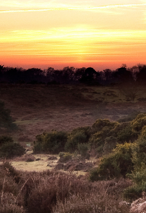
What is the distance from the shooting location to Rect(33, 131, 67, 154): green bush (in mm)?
20188

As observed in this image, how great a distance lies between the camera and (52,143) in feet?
67.5

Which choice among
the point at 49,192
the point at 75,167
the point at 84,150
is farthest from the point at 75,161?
the point at 49,192

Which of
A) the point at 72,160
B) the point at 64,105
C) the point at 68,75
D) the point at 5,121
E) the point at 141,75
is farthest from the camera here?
the point at 68,75

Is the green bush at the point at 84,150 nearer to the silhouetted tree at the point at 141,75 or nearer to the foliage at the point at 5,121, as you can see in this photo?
the foliage at the point at 5,121

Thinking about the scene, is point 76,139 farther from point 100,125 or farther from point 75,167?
point 75,167

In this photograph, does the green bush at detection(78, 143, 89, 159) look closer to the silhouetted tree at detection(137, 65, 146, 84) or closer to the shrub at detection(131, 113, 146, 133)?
the shrub at detection(131, 113, 146, 133)

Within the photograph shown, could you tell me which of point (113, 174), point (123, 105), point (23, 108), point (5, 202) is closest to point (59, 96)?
point (23, 108)

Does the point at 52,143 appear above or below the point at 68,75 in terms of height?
below

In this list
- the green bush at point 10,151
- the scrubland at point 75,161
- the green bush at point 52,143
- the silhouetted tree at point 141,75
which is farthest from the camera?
the silhouetted tree at point 141,75

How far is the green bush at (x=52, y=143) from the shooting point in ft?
66.2

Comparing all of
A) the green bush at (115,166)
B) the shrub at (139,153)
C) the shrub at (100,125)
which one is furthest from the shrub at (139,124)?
the shrub at (139,153)

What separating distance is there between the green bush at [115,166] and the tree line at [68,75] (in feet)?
242

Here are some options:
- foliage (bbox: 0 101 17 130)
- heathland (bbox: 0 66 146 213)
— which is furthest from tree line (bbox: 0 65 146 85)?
foliage (bbox: 0 101 17 130)

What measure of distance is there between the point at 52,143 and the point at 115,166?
34.3 feet
